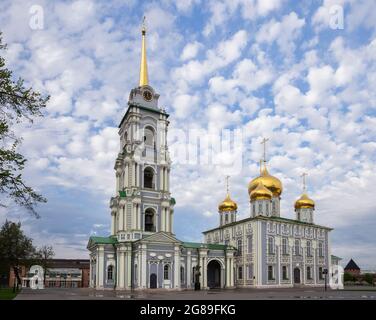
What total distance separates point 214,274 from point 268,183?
1701cm

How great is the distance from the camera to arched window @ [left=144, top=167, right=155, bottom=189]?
58.5 meters

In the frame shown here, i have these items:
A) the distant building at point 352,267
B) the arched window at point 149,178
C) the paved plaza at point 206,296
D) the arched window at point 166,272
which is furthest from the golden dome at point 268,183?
the distant building at point 352,267

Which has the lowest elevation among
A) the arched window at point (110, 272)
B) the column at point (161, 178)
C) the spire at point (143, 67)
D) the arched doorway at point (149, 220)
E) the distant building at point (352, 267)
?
the distant building at point (352, 267)

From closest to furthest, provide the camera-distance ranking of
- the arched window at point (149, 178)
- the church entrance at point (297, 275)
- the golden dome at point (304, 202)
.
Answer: the arched window at point (149, 178) → the church entrance at point (297, 275) → the golden dome at point (304, 202)

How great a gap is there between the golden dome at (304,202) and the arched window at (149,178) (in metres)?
28.1

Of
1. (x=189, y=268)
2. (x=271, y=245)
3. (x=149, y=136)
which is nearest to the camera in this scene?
(x=189, y=268)

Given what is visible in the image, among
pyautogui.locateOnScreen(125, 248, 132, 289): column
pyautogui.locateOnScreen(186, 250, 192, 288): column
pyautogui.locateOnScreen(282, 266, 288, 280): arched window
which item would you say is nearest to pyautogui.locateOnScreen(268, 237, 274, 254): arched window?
pyautogui.locateOnScreen(282, 266, 288, 280): arched window

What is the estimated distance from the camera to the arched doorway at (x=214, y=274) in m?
64.2

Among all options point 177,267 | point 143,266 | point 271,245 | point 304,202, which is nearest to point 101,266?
point 143,266

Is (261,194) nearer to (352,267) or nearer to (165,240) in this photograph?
(165,240)

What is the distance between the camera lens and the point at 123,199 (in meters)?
56.5

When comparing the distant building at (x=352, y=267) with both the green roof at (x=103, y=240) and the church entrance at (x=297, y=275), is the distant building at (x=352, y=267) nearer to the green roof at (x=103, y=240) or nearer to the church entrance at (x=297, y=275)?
the church entrance at (x=297, y=275)

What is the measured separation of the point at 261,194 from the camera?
66625mm

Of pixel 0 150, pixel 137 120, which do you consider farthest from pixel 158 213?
pixel 0 150
